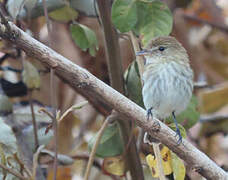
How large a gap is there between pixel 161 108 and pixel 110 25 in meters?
0.63

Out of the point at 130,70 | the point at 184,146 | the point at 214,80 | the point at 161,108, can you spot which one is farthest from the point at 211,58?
the point at 184,146

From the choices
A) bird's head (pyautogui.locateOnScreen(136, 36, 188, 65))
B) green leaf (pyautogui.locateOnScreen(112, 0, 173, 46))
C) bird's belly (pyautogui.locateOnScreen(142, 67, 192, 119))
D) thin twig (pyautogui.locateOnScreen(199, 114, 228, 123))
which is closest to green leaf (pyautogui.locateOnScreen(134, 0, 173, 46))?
green leaf (pyautogui.locateOnScreen(112, 0, 173, 46))

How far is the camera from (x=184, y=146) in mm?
1798

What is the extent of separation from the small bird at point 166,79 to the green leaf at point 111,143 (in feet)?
0.67

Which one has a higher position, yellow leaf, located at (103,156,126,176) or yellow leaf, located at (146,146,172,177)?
yellow leaf, located at (146,146,172,177)

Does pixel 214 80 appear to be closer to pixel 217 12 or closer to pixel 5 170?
pixel 217 12

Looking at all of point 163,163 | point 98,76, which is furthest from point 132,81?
point 98,76

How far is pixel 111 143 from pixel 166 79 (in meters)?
0.47

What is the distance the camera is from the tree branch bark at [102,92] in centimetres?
150

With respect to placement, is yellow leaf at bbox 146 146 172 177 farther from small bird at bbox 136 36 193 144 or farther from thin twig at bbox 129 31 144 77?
thin twig at bbox 129 31 144 77

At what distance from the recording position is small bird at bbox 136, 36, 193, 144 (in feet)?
7.69

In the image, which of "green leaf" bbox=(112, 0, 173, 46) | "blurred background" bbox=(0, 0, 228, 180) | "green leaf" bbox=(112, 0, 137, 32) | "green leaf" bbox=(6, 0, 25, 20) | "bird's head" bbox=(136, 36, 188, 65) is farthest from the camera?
"bird's head" bbox=(136, 36, 188, 65)

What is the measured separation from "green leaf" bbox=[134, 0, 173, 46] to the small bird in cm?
14

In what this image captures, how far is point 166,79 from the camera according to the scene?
2449 mm
